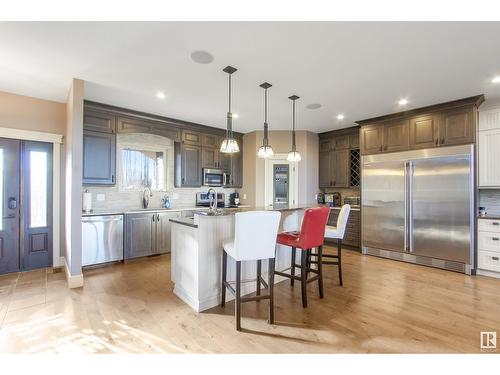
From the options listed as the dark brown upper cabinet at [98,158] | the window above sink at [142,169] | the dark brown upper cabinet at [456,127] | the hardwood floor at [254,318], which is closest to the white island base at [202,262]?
the hardwood floor at [254,318]

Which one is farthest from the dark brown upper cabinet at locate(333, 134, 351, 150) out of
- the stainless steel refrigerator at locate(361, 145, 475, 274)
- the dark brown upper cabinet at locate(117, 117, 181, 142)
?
the dark brown upper cabinet at locate(117, 117, 181, 142)

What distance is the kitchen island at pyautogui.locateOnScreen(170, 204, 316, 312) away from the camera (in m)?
2.55

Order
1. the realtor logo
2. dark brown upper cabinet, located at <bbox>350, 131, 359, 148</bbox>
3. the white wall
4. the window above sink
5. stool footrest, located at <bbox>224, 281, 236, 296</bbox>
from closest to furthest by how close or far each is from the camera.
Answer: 1. the realtor logo
2. stool footrest, located at <bbox>224, 281, 236, 296</bbox>
3. the white wall
4. the window above sink
5. dark brown upper cabinet, located at <bbox>350, 131, 359, 148</bbox>

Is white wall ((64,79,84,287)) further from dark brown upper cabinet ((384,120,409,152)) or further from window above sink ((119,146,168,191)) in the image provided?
dark brown upper cabinet ((384,120,409,152))

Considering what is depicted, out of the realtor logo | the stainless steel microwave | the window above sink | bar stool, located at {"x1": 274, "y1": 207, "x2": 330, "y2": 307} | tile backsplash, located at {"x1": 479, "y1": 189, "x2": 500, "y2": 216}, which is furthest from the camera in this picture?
the stainless steel microwave

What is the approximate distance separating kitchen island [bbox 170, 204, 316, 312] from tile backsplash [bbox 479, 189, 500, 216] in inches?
159

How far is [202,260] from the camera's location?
2.55 metres

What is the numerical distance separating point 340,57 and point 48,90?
397 centimetres

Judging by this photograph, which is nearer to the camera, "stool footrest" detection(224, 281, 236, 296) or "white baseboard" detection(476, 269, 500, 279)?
"stool footrest" detection(224, 281, 236, 296)

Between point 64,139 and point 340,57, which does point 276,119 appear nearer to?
point 340,57

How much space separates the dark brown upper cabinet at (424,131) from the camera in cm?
407

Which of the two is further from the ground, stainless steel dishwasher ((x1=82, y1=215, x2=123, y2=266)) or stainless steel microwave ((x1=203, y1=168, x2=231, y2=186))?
stainless steel microwave ((x1=203, y1=168, x2=231, y2=186))
